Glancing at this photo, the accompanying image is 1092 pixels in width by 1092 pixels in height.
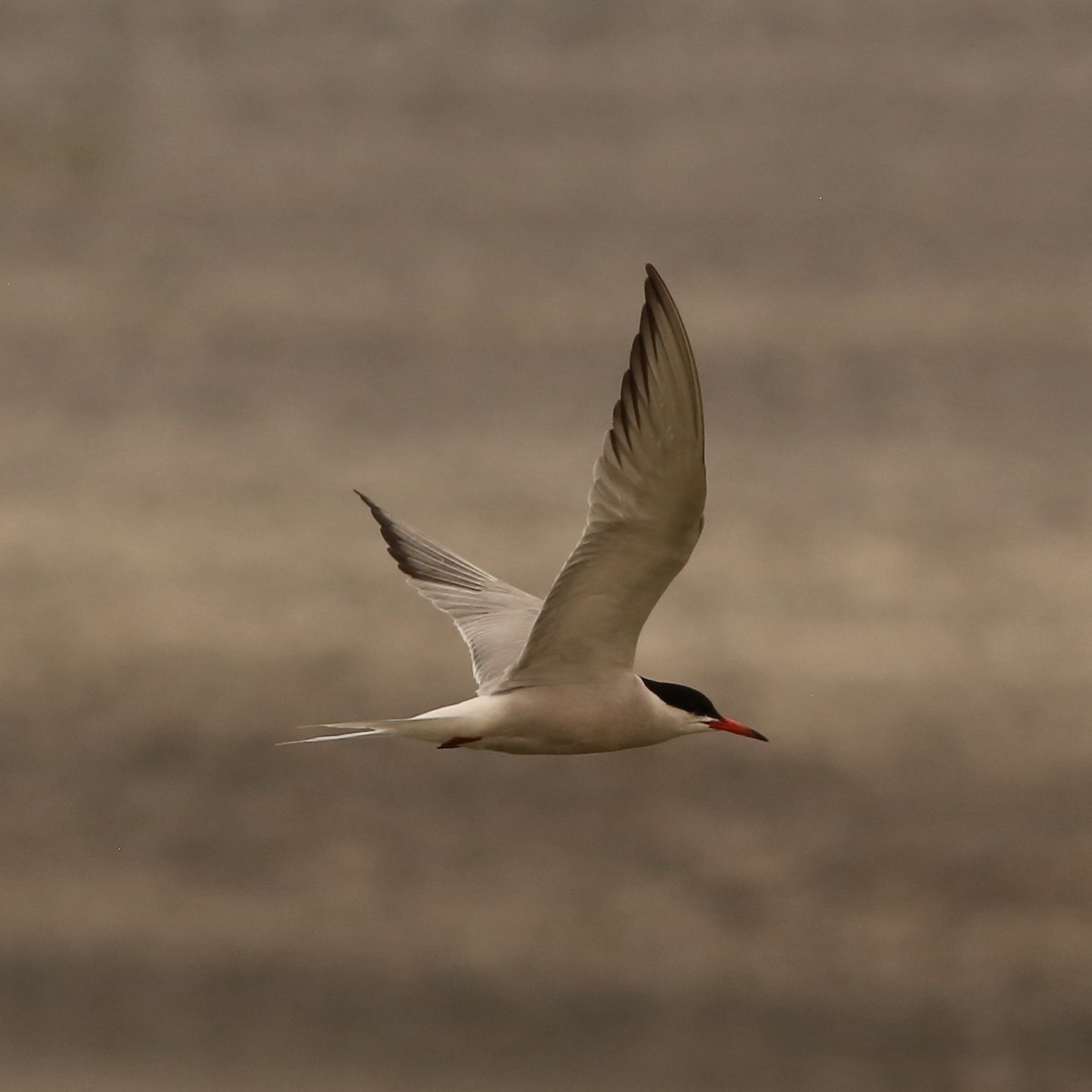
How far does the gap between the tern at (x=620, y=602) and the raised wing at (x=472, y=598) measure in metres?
0.05

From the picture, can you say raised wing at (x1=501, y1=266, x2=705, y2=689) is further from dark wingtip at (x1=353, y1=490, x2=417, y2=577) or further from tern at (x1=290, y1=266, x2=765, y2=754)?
dark wingtip at (x1=353, y1=490, x2=417, y2=577)

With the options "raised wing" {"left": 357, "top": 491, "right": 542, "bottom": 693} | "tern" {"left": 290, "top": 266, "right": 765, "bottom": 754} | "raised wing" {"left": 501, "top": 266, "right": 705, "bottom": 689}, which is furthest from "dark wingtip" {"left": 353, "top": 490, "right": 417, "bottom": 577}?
"raised wing" {"left": 501, "top": 266, "right": 705, "bottom": 689}

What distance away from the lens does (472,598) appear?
2.98 metres

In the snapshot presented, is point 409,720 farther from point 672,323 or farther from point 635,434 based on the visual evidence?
point 672,323

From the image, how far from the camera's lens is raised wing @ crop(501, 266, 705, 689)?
2.15 meters

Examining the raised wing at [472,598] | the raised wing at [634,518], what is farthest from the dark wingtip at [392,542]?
the raised wing at [634,518]

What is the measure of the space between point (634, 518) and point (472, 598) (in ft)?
2.47

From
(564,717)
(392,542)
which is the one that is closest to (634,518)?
(564,717)

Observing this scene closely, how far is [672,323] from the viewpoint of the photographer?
82.8 inches

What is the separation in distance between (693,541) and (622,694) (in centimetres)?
26

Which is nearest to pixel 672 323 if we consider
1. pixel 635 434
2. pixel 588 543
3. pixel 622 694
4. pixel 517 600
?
pixel 635 434

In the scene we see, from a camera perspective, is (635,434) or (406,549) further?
(406,549)

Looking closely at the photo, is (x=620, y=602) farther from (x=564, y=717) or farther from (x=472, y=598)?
(x=472, y=598)

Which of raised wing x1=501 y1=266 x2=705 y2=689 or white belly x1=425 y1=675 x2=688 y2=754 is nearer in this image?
raised wing x1=501 y1=266 x2=705 y2=689
